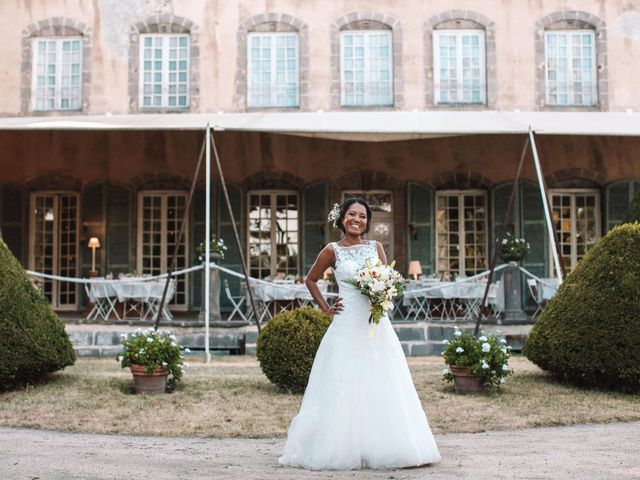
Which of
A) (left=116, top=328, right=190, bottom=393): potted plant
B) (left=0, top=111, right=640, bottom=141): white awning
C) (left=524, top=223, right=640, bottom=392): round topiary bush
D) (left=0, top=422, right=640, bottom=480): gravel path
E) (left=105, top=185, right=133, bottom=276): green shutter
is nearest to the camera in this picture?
(left=0, top=422, right=640, bottom=480): gravel path

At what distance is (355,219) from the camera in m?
4.34

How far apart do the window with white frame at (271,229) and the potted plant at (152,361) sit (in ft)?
17.8

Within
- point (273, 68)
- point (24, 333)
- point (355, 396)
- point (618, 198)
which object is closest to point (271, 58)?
point (273, 68)

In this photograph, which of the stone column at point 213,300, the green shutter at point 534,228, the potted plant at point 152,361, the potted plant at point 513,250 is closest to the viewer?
the potted plant at point 152,361

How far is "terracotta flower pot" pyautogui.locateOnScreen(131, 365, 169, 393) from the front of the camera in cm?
675

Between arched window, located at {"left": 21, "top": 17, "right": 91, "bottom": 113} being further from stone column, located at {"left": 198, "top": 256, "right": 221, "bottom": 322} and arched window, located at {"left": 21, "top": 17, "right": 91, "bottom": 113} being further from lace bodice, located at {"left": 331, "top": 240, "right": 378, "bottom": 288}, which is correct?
lace bodice, located at {"left": 331, "top": 240, "right": 378, "bottom": 288}

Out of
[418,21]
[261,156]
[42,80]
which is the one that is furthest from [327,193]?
[42,80]

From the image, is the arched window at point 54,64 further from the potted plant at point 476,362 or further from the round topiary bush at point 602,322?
the round topiary bush at point 602,322

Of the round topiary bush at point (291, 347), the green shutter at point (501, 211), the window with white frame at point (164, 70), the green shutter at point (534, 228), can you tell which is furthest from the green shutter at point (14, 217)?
the green shutter at point (534, 228)

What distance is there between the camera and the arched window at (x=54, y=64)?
12617mm

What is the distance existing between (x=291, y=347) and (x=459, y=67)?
287 inches

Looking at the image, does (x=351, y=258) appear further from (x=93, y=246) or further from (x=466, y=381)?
(x=93, y=246)

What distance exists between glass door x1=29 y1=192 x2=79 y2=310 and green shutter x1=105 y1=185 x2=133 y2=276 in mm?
601

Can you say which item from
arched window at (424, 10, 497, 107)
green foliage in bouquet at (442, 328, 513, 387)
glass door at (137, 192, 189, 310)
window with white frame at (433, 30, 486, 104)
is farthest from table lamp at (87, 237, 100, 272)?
green foliage in bouquet at (442, 328, 513, 387)
